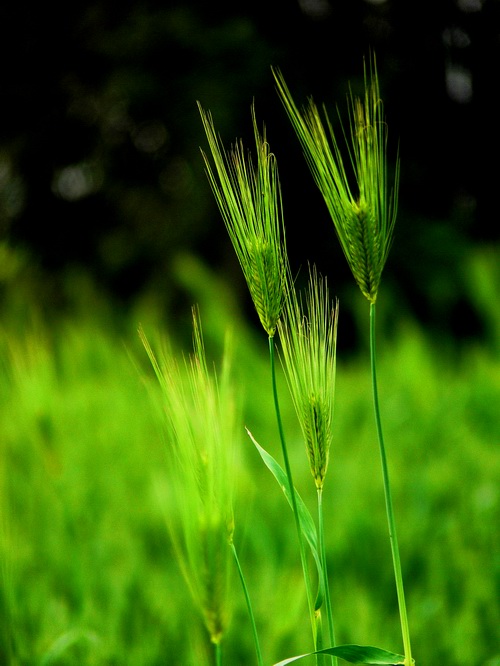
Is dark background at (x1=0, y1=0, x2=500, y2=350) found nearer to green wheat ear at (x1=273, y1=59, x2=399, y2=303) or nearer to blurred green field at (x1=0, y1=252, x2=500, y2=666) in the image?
blurred green field at (x1=0, y1=252, x2=500, y2=666)

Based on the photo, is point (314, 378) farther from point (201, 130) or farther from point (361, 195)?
point (201, 130)

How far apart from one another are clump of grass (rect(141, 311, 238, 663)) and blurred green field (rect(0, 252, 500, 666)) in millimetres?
20

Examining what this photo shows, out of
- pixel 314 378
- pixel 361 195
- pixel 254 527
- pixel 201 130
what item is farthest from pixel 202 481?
pixel 201 130

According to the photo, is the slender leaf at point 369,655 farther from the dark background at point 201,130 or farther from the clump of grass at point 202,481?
the dark background at point 201,130

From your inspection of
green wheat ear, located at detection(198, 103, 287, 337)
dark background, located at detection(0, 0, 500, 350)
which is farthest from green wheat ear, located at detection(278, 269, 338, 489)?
dark background, located at detection(0, 0, 500, 350)

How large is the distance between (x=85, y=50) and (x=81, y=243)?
0.98 metres

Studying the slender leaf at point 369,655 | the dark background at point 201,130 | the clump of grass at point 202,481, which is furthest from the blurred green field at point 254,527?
the dark background at point 201,130

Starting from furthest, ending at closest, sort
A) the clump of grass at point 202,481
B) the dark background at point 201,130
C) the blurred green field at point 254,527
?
the dark background at point 201,130, the blurred green field at point 254,527, the clump of grass at point 202,481

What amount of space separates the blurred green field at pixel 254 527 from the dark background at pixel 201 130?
1.52m

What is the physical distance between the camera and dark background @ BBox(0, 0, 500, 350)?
3.47 meters

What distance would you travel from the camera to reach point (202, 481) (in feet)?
1.58

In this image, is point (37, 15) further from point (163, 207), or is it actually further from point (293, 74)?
point (293, 74)

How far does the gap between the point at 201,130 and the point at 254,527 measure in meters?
2.56

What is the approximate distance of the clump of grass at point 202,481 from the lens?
0.46 metres
